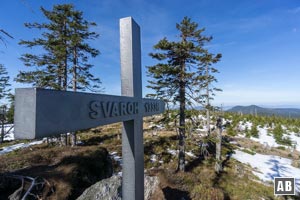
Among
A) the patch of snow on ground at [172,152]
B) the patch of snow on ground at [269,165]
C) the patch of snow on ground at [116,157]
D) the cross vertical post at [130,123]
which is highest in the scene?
the cross vertical post at [130,123]

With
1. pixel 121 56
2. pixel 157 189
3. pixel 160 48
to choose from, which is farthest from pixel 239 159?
pixel 121 56

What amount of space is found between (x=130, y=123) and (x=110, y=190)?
281cm

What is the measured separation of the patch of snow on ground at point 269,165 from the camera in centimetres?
1096

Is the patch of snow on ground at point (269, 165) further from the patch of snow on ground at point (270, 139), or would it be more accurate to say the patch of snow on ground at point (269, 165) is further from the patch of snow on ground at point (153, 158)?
the patch of snow on ground at point (153, 158)

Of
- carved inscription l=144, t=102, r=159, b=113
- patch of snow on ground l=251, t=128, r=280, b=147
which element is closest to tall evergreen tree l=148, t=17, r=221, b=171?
carved inscription l=144, t=102, r=159, b=113

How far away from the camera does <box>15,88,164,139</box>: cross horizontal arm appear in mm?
750

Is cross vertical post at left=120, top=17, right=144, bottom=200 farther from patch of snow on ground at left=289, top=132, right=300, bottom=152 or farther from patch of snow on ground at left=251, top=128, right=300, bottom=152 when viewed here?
patch of snow on ground at left=289, top=132, right=300, bottom=152

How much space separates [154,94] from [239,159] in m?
9.28

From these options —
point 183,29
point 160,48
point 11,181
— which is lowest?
point 11,181

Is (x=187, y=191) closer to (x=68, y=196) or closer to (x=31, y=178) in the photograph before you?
(x=68, y=196)

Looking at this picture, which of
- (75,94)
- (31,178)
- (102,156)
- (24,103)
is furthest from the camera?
(102,156)

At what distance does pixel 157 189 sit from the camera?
13.9ft

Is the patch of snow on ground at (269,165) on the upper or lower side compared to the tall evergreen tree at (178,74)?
lower

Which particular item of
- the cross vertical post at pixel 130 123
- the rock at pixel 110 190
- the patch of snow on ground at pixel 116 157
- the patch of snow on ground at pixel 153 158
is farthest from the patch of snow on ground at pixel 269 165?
the cross vertical post at pixel 130 123
